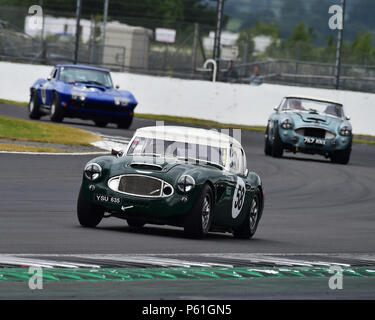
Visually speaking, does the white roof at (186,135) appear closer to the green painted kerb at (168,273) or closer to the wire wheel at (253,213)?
the wire wheel at (253,213)

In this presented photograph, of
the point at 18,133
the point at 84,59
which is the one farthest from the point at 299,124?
the point at 84,59

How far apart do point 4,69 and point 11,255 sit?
1108 inches

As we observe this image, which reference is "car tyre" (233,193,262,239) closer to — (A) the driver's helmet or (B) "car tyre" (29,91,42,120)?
(A) the driver's helmet

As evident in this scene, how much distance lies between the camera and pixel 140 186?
1115 centimetres

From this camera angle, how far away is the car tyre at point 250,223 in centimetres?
1240

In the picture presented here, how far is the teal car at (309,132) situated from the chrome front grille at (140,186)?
12.5 m

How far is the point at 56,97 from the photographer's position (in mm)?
27250

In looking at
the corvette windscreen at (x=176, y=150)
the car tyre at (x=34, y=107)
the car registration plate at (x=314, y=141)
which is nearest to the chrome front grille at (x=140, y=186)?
the corvette windscreen at (x=176, y=150)

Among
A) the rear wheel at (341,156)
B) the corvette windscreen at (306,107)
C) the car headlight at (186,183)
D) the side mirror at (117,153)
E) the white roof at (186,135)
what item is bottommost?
the rear wheel at (341,156)

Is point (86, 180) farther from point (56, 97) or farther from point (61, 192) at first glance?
point (56, 97)

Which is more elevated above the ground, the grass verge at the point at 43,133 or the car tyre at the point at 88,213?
the car tyre at the point at 88,213

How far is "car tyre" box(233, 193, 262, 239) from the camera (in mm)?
12398

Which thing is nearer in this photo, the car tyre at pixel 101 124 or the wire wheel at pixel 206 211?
the wire wheel at pixel 206 211

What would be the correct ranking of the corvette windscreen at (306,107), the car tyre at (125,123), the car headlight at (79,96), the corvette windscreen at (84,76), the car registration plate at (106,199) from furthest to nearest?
the car tyre at (125,123) < the corvette windscreen at (84,76) < the car headlight at (79,96) < the corvette windscreen at (306,107) < the car registration plate at (106,199)
